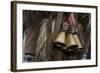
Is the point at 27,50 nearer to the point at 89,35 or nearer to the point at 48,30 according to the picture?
the point at 48,30

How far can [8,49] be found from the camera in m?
1.83

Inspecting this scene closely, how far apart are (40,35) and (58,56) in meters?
0.27

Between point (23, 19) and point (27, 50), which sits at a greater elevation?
point (23, 19)

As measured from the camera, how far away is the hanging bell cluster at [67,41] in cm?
203

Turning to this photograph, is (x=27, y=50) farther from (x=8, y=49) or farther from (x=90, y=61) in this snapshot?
(x=90, y=61)

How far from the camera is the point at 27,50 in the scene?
1.91 m

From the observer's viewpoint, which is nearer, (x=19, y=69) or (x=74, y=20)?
(x=19, y=69)

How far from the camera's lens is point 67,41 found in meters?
2.07

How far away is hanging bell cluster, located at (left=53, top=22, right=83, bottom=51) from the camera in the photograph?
203 cm

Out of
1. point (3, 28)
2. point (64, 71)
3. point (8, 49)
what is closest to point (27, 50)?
point (8, 49)

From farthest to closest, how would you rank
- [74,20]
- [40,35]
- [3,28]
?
1. [74,20]
2. [40,35]
3. [3,28]

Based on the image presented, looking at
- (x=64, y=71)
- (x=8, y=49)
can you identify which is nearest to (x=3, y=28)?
(x=8, y=49)

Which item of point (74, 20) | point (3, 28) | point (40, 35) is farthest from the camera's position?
point (74, 20)

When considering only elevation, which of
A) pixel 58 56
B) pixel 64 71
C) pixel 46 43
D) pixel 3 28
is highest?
pixel 3 28
